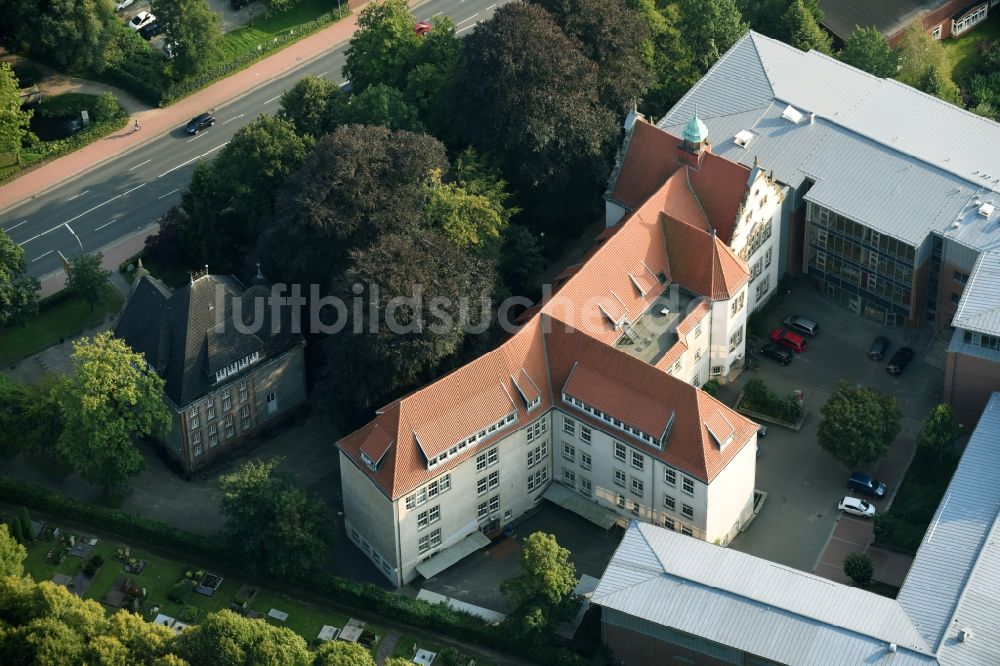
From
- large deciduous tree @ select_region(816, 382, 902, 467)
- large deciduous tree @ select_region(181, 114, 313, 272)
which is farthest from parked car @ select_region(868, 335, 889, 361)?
large deciduous tree @ select_region(181, 114, 313, 272)

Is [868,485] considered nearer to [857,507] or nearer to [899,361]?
[857,507]

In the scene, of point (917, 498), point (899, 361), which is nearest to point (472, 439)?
point (917, 498)

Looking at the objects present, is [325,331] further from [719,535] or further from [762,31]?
[762,31]

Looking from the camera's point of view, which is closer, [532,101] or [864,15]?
[532,101]

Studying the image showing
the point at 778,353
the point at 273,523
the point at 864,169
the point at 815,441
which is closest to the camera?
the point at 273,523

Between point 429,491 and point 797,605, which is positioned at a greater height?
point 797,605
